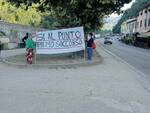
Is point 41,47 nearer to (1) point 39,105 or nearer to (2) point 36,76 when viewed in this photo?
(2) point 36,76

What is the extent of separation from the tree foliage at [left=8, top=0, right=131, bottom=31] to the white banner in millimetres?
2408

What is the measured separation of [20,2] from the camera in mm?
24047

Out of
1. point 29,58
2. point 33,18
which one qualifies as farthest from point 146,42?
point 29,58

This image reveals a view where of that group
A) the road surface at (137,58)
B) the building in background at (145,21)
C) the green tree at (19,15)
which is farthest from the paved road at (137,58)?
the building in background at (145,21)

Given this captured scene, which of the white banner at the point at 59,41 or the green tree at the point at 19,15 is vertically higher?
the green tree at the point at 19,15

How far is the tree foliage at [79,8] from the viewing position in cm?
2312

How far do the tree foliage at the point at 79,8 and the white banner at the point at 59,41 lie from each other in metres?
2.41

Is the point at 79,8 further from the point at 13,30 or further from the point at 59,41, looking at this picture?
the point at 13,30

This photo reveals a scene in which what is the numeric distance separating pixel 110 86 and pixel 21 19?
188 feet

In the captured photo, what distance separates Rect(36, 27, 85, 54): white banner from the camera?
805 inches

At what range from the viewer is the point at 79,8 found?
23.7 metres

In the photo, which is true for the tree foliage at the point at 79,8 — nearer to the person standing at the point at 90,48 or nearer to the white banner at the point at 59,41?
the white banner at the point at 59,41

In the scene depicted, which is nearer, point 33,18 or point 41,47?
point 41,47

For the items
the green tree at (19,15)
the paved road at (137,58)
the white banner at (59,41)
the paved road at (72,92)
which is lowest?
the paved road at (137,58)
